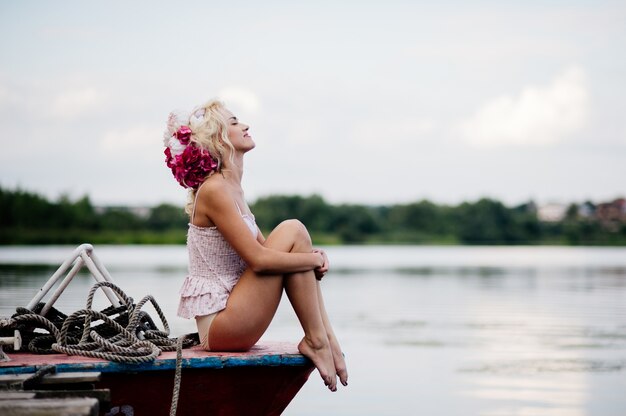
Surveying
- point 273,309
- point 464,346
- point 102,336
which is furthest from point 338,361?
point 464,346

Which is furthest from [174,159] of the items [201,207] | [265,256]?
[265,256]

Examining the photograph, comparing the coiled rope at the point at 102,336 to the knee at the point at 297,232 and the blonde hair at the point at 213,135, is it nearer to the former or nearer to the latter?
the knee at the point at 297,232

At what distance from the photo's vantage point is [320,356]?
14.9 feet

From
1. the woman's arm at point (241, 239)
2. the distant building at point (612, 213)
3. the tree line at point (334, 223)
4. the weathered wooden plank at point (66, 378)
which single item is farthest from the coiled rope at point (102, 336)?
the distant building at point (612, 213)

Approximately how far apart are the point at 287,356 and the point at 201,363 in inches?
15.8

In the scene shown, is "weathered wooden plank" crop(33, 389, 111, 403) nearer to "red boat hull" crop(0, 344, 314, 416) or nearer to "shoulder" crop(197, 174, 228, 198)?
"red boat hull" crop(0, 344, 314, 416)

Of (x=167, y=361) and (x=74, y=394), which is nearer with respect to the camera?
(x=74, y=394)

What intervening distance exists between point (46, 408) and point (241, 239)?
1.29 metres

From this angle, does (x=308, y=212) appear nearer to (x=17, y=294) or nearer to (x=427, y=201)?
(x=427, y=201)

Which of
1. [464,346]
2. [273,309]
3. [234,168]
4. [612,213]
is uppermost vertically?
[612,213]

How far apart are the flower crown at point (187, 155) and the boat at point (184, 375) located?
0.75 meters

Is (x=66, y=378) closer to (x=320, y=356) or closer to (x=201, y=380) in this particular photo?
(x=201, y=380)

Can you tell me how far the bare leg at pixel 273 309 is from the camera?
179 inches

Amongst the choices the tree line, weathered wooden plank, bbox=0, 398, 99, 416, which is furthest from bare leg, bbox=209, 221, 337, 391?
the tree line
